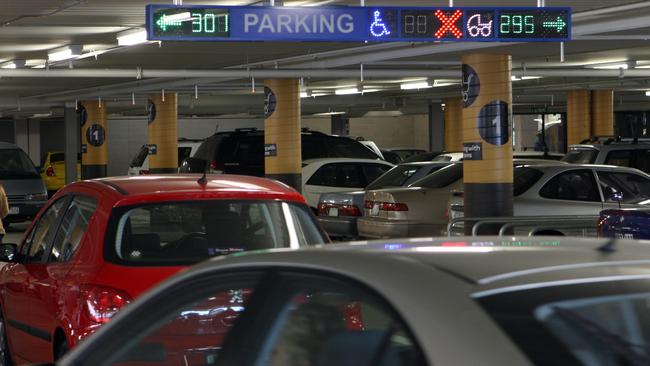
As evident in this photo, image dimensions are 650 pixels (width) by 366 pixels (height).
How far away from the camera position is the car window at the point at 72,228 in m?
6.71

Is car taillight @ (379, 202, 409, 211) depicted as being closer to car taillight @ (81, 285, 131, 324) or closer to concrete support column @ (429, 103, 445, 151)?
car taillight @ (81, 285, 131, 324)

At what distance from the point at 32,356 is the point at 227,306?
372cm

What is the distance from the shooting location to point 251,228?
6.59m

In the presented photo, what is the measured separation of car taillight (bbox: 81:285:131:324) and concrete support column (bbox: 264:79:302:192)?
18.9 m

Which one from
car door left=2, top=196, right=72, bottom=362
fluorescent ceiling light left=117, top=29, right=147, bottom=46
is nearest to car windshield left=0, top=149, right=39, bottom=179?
fluorescent ceiling light left=117, top=29, right=147, bottom=46

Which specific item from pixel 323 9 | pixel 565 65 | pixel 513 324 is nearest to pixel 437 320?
pixel 513 324

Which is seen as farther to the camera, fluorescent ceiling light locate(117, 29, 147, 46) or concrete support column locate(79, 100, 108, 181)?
concrete support column locate(79, 100, 108, 181)

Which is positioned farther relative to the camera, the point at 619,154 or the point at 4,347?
the point at 619,154

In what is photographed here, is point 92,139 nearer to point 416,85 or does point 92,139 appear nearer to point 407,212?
point 416,85

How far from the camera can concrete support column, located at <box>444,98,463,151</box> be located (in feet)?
134

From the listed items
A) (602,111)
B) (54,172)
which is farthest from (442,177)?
(54,172)

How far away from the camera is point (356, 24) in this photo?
13.3 meters

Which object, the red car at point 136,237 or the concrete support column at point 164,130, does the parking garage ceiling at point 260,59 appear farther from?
the red car at point 136,237

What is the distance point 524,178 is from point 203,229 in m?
10.4
